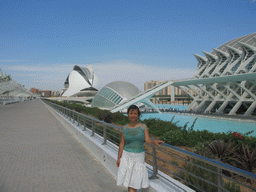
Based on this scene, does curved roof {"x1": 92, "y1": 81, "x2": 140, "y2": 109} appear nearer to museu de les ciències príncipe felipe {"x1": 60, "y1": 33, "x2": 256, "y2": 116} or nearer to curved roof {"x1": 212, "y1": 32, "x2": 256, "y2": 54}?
museu de les ciències príncipe felipe {"x1": 60, "y1": 33, "x2": 256, "y2": 116}

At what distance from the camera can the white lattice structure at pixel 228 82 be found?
31516mm

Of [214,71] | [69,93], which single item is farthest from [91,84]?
[214,71]

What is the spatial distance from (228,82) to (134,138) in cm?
3540

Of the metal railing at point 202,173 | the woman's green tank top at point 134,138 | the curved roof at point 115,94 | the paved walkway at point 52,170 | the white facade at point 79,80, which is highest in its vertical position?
the white facade at point 79,80

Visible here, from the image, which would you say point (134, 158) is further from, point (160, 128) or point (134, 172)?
point (160, 128)

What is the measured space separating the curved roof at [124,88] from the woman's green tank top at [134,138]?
37.1 meters

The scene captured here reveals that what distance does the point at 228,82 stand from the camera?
3441cm

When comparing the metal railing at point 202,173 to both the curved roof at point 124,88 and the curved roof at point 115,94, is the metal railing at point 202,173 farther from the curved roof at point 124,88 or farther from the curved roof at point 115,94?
the curved roof at point 124,88

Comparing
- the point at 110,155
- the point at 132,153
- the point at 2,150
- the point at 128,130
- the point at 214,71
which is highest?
the point at 214,71

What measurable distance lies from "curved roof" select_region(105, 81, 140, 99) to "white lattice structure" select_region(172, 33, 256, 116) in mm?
8498

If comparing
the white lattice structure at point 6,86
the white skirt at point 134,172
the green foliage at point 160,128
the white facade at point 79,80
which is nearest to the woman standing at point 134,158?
the white skirt at point 134,172

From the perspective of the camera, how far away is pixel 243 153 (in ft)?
17.7

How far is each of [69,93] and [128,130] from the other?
318ft

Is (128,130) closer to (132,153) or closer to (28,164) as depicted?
(132,153)
